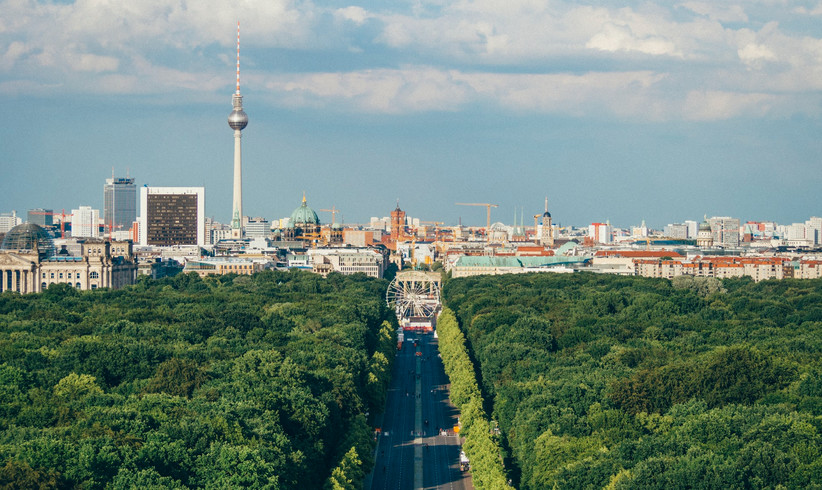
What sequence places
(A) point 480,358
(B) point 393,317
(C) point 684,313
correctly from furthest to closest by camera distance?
(B) point 393,317, (C) point 684,313, (A) point 480,358

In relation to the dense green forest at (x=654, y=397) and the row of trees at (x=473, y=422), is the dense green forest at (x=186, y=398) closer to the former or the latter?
the row of trees at (x=473, y=422)

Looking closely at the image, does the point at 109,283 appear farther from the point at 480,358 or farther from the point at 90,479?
the point at 90,479

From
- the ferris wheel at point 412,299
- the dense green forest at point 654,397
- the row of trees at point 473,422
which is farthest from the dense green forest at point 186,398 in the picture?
the ferris wheel at point 412,299

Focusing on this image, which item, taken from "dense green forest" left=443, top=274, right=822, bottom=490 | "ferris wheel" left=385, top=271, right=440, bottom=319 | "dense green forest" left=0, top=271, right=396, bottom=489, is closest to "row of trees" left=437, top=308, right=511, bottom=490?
"dense green forest" left=443, top=274, right=822, bottom=490

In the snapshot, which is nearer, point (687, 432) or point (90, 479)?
point (90, 479)

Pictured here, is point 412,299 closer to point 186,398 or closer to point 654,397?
point 654,397

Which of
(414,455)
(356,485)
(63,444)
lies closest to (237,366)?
(414,455)

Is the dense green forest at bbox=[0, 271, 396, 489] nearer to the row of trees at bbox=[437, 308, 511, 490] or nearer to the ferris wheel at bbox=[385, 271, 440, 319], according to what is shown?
the row of trees at bbox=[437, 308, 511, 490]
